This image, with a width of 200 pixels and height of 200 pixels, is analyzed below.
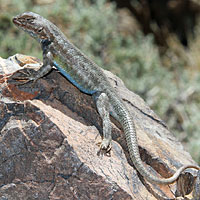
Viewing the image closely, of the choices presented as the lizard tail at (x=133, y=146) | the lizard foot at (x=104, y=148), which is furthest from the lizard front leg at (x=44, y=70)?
the lizard foot at (x=104, y=148)

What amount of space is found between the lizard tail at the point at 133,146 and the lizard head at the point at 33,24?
137 cm

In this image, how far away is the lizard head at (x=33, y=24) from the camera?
495cm

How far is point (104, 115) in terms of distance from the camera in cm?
467

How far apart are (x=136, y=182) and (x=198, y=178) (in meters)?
0.75

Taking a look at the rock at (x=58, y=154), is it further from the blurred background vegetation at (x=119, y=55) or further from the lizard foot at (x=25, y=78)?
the blurred background vegetation at (x=119, y=55)

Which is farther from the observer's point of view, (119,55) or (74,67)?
(119,55)

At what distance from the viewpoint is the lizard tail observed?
438 centimetres

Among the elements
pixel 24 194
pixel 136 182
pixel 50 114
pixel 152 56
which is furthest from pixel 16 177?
pixel 152 56

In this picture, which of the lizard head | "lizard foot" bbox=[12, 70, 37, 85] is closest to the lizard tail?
"lizard foot" bbox=[12, 70, 37, 85]

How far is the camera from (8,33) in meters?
9.45

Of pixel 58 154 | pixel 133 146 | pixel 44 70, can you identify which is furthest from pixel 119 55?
pixel 58 154

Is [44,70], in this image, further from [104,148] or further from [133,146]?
[133,146]

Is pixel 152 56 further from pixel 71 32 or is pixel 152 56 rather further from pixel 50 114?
pixel 50 114

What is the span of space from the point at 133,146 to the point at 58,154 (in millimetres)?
991
